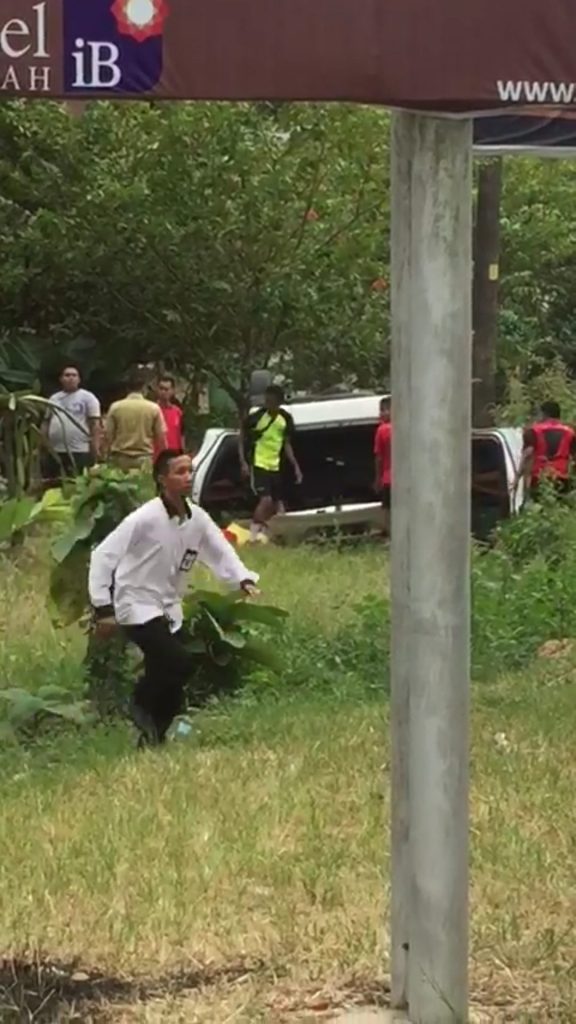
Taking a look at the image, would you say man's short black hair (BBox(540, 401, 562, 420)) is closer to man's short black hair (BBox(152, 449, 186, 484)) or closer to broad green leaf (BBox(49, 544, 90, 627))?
broad green leaf (BBox(49, 544, 90, 627))

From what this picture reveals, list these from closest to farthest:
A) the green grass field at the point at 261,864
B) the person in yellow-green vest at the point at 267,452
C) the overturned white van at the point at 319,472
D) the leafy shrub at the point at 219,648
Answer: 1. the green grass field at the point at 261,864
2. the leafy shrub at the point at 219,648
3. the person in yellow-green vest at the point at 267,452
4. the overturned white van at the point at 319,472

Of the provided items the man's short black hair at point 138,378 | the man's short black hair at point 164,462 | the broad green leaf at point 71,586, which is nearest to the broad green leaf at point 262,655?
the broad green leaf at point 71,586

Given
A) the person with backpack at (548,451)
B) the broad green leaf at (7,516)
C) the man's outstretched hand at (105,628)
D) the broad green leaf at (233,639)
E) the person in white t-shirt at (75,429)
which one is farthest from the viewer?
the person in white t-shirt at (75,429)

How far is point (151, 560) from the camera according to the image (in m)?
9.68

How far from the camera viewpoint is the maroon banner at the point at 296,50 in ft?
13.6

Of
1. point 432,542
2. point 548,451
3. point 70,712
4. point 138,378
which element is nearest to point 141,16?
point 432,542

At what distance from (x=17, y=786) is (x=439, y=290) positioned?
4766 mm

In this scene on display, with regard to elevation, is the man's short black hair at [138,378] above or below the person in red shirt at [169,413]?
above

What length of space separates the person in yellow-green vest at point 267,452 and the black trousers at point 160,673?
8.59 metres

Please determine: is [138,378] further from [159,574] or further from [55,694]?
[159,574]

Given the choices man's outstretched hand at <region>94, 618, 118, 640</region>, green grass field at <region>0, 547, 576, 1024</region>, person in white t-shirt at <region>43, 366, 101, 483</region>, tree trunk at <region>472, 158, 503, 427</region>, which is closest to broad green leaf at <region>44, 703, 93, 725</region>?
green grass field at <region>0, 547, 576, 1024</region>

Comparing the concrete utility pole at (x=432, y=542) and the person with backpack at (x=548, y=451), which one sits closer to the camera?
the concrete utility pole at (x=432, y=542)

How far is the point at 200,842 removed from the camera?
6727 mm

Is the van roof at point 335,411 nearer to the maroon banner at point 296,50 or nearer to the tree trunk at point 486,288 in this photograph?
the tree trunk at point 486,288
